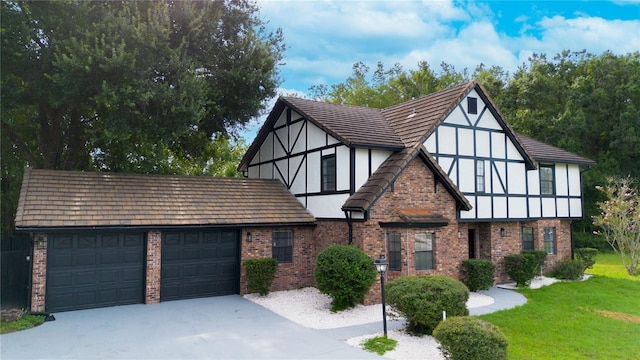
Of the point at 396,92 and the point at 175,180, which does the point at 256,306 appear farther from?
the point at 396,92

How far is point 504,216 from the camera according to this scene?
659 inches

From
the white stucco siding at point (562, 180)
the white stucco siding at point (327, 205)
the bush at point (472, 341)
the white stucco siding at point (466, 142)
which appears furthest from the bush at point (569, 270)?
the bush at point (472, 341)

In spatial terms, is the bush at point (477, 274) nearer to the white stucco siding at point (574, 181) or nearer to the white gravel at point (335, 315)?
the white gravel at point (335, 315)

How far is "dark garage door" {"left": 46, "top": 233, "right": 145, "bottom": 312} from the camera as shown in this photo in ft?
37.3

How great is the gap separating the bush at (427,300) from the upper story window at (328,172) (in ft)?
18.1

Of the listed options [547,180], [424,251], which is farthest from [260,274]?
[547,180]

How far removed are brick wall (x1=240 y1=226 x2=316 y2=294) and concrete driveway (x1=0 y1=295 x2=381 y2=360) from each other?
2606 millimetres

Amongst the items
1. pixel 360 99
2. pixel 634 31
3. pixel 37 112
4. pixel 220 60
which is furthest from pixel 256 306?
pixel 360 99

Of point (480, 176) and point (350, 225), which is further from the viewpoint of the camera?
point (480, 176)

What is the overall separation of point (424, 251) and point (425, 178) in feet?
8.04

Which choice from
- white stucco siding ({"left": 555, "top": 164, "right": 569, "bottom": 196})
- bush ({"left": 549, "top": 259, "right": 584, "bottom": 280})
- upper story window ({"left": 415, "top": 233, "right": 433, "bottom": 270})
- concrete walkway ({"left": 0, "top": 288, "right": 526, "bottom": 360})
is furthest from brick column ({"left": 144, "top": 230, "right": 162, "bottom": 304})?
white stucco siding ({"left": 555, "top": 164, "right": 569, "bottom": 196})

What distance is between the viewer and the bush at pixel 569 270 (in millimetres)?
17156

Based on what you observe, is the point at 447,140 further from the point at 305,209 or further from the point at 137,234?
the point at 137,234

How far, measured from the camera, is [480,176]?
53.5 ft
